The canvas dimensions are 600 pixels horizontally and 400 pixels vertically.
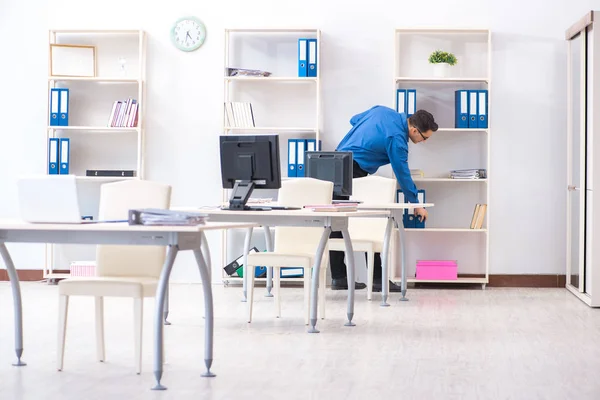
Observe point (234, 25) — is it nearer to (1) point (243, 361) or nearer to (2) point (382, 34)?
(2) point (382, 34)

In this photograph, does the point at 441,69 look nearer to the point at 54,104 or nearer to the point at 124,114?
the point at 124,114

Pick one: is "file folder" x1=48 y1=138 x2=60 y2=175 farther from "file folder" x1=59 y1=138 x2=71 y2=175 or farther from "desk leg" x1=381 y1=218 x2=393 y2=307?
"desk leg" x1=381 y1=218 x2=393 y2=307

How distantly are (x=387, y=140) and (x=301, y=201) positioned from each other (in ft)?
4.45

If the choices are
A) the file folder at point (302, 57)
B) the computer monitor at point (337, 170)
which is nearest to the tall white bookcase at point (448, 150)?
the file folder at point (302, 57)

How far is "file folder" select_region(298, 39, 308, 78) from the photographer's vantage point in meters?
7.16

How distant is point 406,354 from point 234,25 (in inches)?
153

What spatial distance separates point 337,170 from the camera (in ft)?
18.7

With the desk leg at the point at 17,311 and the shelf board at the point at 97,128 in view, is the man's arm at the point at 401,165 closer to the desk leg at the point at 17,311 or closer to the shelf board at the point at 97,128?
the shelf board at the point at 97,128

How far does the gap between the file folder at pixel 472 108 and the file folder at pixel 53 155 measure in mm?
3199

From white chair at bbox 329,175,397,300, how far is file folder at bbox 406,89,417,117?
760 millimetres

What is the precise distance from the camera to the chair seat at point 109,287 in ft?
12.3

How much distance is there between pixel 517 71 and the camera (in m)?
7.31

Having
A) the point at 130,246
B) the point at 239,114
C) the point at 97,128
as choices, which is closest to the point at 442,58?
the point at 239,114

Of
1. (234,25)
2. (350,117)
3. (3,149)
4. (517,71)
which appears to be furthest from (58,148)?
(517,71)
